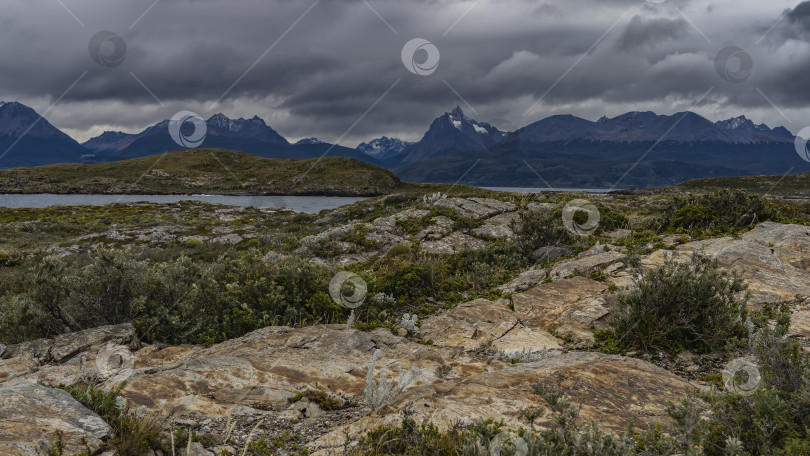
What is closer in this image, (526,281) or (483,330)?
(483,330)

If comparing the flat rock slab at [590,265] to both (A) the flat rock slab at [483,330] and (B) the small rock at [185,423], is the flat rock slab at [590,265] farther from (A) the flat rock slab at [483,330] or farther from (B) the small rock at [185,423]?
(B) the small rock at [185,423]

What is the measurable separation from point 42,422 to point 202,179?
632 feet

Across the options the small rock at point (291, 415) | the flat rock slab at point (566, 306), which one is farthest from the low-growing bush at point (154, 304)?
the flat rock slab at point (566, 306)

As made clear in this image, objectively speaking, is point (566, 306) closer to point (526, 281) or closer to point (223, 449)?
point (526, 281)

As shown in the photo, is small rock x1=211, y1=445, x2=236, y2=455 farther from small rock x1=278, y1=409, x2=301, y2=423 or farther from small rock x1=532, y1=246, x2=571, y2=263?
small rock x1=532, y1=246, x2=571, y2=263

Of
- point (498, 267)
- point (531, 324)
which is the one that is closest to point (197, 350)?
point (531, 324)

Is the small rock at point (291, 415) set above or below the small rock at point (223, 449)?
below

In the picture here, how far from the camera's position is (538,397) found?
5.21m

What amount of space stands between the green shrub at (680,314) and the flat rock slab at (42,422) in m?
7.77

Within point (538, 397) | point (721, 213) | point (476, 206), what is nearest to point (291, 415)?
point (538, 397)

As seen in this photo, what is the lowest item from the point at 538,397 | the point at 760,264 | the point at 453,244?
the point at 538,397

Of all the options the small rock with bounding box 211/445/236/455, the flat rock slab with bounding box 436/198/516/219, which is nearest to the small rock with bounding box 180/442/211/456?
the small rock with bounding box 211/445/236/455

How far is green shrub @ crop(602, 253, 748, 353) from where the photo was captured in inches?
271

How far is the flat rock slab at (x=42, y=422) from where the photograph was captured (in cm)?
366
